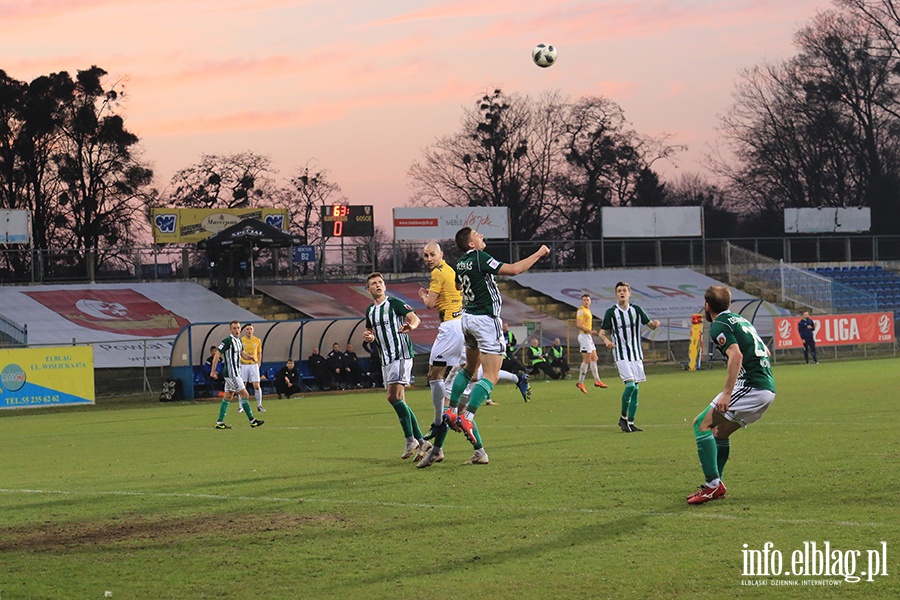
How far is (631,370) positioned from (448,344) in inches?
164

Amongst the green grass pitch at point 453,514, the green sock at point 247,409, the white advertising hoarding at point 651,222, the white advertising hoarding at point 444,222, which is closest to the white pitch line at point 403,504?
the green grass pitch at point 453,514

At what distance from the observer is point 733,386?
952 centimetres

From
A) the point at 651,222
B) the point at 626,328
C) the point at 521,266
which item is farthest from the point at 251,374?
the point at 651,222

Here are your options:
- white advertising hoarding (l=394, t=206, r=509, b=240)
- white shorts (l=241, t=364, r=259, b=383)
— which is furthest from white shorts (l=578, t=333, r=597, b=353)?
white advertising hoarding (l=394, t=206, r=509, b=240)

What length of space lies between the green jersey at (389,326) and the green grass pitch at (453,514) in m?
1.26

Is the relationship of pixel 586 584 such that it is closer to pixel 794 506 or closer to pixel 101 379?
pixel 794 506

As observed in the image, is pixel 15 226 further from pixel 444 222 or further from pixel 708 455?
pixel 708 455

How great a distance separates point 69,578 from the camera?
7.56 m

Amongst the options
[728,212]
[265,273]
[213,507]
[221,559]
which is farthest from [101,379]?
[728,212]

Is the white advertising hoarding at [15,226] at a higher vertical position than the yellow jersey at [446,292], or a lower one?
higher

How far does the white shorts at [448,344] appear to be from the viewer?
14516 mm

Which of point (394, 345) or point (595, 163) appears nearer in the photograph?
point (394, 345)

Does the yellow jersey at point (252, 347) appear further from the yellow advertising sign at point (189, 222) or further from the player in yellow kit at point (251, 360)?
the yellow advertising sign at point (189, 222)

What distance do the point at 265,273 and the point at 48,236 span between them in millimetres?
14609
